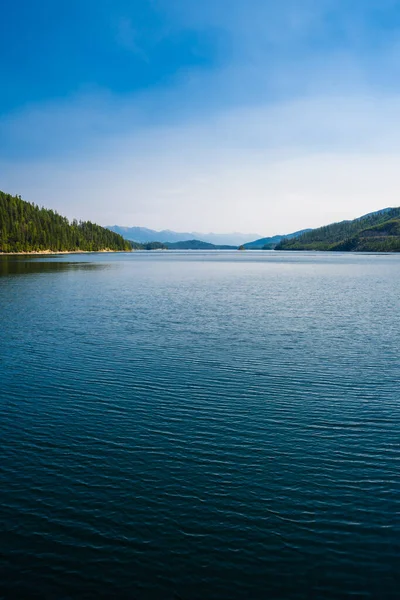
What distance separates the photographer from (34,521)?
1220cm

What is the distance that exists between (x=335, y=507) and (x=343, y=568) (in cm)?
252

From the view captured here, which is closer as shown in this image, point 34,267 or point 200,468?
point 200,468

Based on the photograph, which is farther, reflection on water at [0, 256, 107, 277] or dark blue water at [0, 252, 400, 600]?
reflection on water at [0, 256, 107, 277]

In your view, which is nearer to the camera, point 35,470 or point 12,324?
point 35,470

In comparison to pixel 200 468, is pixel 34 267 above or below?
above

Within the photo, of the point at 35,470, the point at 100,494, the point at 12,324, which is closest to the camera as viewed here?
the point at 100,494

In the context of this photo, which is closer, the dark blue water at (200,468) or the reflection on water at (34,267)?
the dark blue water at (200,468)

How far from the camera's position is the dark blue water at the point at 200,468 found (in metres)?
10.4

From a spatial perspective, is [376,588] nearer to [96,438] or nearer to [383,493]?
[383,493]

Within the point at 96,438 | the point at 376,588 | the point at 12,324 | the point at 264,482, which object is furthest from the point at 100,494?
the point at 12,324

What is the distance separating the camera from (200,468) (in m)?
15.1

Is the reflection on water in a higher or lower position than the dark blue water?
higher

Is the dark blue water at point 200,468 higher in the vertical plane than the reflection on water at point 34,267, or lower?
lower

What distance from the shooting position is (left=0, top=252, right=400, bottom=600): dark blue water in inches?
408
